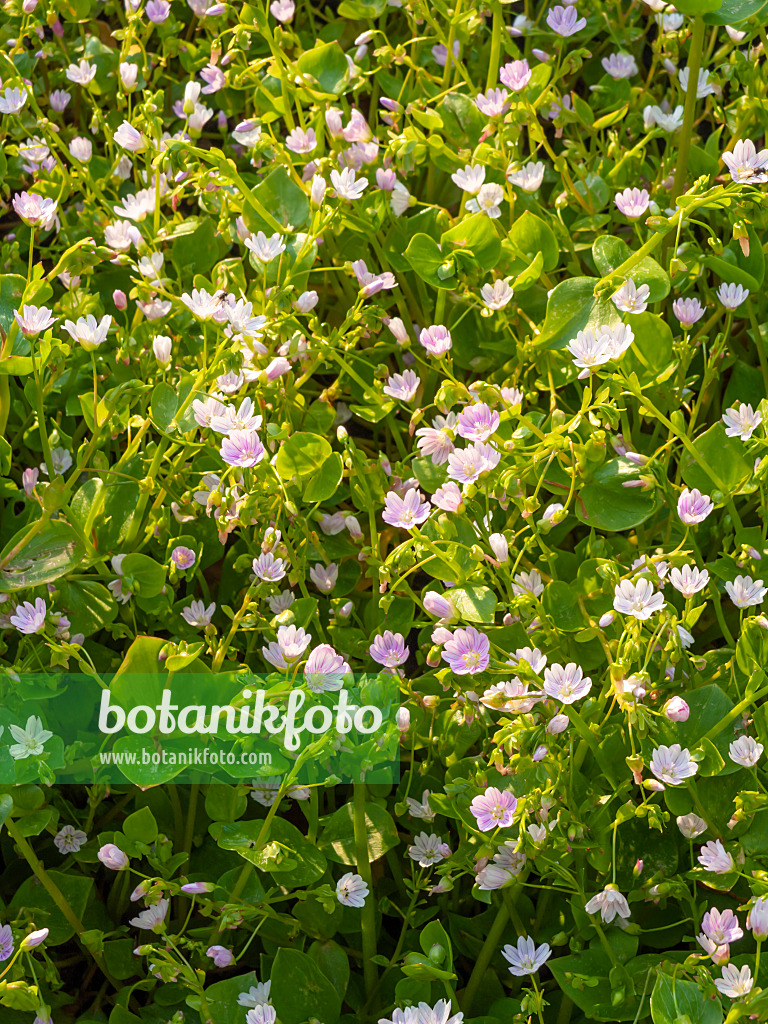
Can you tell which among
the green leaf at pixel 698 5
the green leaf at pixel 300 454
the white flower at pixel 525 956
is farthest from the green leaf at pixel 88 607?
the green leaf at pixel 698 5

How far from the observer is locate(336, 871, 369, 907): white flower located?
1051mm

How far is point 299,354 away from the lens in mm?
1250

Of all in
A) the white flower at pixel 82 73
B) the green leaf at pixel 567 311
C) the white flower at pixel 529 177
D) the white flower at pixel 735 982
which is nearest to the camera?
the white flower at pixel 735 982

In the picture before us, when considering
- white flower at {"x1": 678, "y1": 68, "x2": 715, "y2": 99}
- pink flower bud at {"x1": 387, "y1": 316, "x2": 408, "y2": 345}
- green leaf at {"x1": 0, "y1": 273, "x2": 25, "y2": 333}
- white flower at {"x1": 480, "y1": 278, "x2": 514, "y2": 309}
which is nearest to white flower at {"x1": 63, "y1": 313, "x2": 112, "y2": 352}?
green leaf at {"x1": 0, "y1": 273, "x2": 25, "y2": 333}

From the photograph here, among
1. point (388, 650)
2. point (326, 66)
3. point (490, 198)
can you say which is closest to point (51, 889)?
point (388, 650)

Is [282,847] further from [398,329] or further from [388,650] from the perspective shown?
[398,329]

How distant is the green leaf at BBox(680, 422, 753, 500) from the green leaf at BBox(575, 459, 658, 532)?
70 millimetres

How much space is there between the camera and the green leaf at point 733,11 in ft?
4.20

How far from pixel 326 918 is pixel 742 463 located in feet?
2.25

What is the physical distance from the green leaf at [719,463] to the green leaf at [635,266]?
181 mm

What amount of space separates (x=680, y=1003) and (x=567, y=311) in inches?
30.0

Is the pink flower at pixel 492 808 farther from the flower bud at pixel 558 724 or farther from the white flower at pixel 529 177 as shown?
the white flower at pixel 529 177

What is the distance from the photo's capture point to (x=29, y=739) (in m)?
1.06

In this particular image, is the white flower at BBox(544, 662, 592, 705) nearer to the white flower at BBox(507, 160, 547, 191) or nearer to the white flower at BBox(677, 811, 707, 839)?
the white flower at BBox(677, 811, 707, 839)
